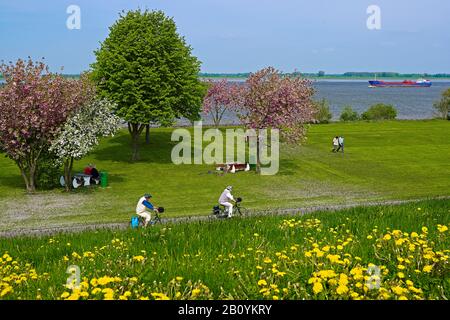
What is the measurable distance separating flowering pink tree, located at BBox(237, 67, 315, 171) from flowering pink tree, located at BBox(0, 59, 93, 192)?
549 inches

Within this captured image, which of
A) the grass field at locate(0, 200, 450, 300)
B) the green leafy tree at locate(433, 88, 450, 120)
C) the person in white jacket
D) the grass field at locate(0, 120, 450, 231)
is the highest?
the green leafy tree at locate(433, 88, 450, 120)

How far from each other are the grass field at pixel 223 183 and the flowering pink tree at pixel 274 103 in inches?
160

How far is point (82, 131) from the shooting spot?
33.1 meters

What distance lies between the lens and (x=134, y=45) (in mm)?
46250

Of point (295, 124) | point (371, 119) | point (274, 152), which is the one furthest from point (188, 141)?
point (371, 119)

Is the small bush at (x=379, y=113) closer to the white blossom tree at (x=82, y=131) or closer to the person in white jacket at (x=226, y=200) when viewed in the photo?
the white blossom tree at (x=82, y=131)

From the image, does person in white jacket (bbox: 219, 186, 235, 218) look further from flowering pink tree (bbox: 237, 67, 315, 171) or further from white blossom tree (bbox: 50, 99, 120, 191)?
flowering pink tree (bbox: 237, 67, 315, 171)

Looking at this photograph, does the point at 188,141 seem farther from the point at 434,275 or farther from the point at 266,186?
the point at 434,275

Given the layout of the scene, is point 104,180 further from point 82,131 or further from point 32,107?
point 32,107

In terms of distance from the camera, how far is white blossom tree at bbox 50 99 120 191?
106 ft

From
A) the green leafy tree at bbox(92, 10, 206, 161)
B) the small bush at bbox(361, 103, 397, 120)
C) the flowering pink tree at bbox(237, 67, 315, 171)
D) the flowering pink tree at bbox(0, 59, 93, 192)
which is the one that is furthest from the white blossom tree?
the small bush at bbox(361, 103, 397, 120)

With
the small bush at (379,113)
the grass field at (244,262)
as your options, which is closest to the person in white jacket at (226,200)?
the grass field at (244,262)

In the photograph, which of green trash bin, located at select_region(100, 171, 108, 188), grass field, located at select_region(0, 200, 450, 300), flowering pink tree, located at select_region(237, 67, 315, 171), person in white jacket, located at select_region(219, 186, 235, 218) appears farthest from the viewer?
flowering pink tree, located at select_region(237, 67, 315, 171)
